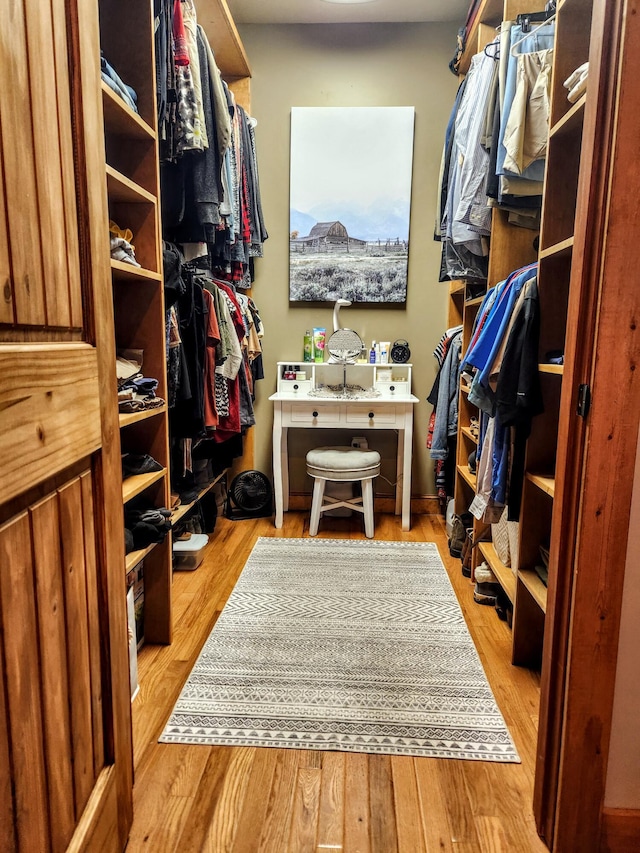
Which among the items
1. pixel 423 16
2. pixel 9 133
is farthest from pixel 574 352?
pixel 423 16

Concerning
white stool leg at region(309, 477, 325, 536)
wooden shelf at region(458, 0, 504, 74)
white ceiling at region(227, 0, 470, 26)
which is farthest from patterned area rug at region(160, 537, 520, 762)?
white ceiling at region(227, 0, 470, 26)

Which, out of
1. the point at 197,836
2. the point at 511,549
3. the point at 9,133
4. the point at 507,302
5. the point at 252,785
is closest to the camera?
the point at 9,133

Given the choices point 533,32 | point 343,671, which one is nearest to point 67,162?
point 343,671

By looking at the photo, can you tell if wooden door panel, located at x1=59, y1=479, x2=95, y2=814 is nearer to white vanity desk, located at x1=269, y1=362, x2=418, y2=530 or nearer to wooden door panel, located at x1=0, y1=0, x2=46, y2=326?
wooden door panel, located at x1=0, y1=0, x2=46, y2=326

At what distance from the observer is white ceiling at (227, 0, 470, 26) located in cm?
291

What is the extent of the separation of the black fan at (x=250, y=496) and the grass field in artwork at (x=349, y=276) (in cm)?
120

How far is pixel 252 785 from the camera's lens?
4.16 feet

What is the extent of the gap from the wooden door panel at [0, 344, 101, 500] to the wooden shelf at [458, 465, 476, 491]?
183 cm

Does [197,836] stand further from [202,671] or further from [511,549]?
[511,549]

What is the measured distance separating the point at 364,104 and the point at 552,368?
8.34ft

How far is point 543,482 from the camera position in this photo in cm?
151

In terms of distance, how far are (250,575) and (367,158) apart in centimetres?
255

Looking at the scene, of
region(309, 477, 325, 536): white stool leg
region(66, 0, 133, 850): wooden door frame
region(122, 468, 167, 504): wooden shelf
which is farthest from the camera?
region(309, 477, 325, 536): white stool leg

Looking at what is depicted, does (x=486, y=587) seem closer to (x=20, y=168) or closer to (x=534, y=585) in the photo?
(x=534, y=585)
